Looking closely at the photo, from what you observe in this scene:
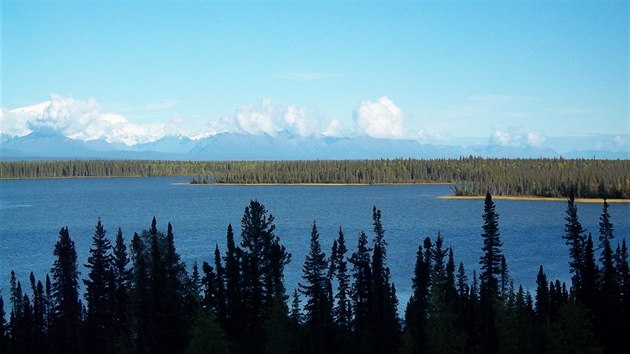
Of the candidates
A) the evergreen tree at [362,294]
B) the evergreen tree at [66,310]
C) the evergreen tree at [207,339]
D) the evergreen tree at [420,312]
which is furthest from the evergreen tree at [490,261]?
the evergreen tree at [66,310]

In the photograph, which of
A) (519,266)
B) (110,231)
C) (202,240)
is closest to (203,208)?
(110,231)

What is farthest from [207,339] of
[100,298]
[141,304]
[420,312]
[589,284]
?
[589,284]

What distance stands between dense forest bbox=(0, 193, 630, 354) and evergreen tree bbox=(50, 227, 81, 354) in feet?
0.37

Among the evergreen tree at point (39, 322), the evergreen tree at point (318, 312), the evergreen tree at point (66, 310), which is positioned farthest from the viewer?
the evergreen tree at point (39, 322)

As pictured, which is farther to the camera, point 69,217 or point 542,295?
point 69,217

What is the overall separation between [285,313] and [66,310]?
1929cm

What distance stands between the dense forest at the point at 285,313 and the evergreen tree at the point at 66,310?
4.4 inches

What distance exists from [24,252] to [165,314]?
62.1 metres

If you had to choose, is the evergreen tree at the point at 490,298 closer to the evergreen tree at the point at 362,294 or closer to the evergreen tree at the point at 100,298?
the evergreen tree at the point at 362,294

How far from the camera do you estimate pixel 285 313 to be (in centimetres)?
5700

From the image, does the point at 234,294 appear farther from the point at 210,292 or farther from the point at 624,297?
the point at 624,297

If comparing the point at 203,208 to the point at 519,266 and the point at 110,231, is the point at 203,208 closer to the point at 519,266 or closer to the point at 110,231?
the point at 110,231

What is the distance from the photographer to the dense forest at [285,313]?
174ft

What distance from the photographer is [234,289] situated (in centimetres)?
6556
